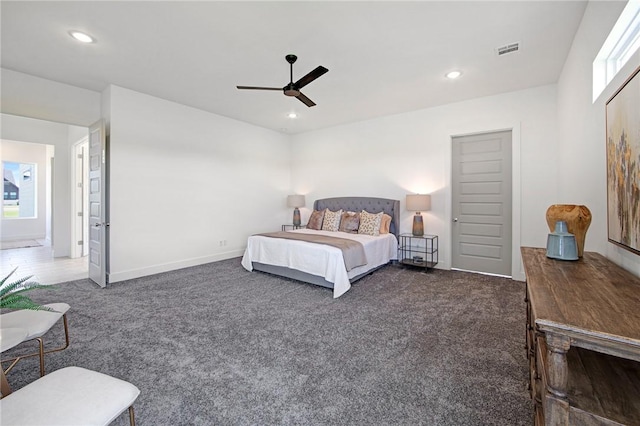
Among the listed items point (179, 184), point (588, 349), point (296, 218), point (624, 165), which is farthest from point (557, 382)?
point (296, 218)

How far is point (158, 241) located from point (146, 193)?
0.79m

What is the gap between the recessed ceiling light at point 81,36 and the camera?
272 centimetres

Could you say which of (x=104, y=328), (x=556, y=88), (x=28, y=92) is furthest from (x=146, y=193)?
(x=556, y=88)

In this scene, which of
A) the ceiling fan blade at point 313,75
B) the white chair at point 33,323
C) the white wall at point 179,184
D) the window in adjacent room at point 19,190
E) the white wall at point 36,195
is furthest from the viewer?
the window in adjacent room at point 19,190

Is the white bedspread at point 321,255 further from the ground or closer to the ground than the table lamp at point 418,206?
closer to the ground

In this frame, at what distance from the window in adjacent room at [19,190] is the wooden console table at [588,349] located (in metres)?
11.7

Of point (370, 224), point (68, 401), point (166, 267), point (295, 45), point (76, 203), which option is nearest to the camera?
point (68, 401)

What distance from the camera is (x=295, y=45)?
114 inches

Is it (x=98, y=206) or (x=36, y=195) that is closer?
(x=98, y=206)

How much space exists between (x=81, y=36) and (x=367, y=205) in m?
4.63

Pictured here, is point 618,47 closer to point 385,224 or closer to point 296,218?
point 385,224

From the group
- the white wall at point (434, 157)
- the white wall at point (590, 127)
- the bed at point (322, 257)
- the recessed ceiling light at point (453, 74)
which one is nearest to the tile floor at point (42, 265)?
the bed at point (322, 257)

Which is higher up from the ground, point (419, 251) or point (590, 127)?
point (590, 127)

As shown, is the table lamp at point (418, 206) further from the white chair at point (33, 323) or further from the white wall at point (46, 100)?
the white wall at point (46, 100)
